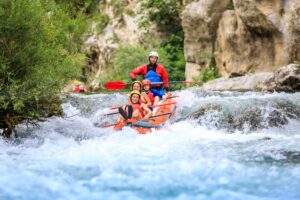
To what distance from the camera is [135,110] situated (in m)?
8.15

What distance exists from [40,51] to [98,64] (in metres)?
20.2

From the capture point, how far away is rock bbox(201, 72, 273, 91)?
1428 centimetres

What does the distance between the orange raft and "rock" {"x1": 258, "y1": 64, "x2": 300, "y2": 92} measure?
405cm

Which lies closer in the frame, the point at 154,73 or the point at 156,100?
the point at 156,100

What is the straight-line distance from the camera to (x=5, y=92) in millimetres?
6613

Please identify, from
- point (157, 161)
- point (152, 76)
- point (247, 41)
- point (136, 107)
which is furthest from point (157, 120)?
point (247, 41)

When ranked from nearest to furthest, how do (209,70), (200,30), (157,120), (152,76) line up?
1. (157,120)
2. (152,76)
3. (209,70)
4. (200,30)

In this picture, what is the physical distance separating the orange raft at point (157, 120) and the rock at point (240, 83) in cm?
527

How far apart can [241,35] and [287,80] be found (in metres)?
5.16

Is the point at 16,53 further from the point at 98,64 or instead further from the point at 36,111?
the point at 98,64

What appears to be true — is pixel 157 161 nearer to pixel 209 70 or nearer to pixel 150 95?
pixel 150 95

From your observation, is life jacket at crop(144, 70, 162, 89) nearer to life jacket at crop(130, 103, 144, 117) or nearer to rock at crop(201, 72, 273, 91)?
life jacket at crop(130, 103, 144, 117)

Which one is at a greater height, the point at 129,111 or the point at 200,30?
the point at 200,30

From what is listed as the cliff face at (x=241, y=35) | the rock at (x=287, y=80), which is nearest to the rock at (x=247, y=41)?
the cliff face at (x=241, y=35)
